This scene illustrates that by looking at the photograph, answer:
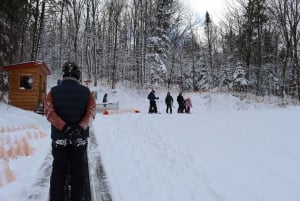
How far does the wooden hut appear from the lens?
74.3 ft

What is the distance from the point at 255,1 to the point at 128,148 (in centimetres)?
3886

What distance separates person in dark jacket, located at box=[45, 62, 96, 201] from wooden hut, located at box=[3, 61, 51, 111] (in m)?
18.9

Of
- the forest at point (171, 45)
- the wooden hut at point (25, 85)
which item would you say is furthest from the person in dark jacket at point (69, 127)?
the forest at point (171, 45)

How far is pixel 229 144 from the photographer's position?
417 inches

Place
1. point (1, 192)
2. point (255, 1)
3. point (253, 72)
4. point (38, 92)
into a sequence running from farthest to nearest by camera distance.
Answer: point (253, 72) < point (255, 1) < point (38, 92) < point (1, 192)

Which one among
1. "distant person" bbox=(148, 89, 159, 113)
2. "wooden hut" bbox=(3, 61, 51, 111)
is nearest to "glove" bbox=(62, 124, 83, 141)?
"wooden hut" bbox=(3, 61, 51, 111)

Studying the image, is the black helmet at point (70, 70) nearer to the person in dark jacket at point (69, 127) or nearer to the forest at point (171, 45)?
the person in dark jacket at point (69, 127)

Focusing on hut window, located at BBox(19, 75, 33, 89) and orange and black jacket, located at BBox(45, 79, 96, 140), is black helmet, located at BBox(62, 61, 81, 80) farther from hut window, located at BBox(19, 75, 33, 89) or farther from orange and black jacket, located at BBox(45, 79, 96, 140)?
hut window, located at BBox(19, 75, 33, 89)

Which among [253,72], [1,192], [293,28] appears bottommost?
[1,192]

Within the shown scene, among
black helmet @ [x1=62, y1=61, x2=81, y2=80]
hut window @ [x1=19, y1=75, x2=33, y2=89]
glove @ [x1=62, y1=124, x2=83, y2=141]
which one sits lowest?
glove @ [x1=62, y1=124, x2=83, y2=141]

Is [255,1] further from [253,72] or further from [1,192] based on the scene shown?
[1,192]

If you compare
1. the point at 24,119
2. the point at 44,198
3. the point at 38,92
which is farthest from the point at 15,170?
the point at 38,92

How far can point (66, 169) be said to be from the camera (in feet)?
15.9

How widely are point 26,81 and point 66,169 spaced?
1943cm
